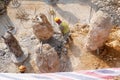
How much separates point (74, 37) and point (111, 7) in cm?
183

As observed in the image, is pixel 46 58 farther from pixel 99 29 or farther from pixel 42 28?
pixel 99 29

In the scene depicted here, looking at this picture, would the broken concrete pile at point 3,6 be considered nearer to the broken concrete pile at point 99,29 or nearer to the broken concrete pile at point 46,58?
the broken concrete pile at point 46,58

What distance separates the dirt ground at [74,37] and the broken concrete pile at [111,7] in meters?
0.43

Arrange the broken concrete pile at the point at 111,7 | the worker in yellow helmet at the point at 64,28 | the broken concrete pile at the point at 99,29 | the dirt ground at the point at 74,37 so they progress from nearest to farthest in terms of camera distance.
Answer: the broken concrete pile at the point at 99,29 < the dirt ground at the point at 74,37 < the worker in yellow helmet at the point at 64,28 < the broken concrete pile at the point at 111,7

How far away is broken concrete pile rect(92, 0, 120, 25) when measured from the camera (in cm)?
913

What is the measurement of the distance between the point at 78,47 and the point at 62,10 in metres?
1.87

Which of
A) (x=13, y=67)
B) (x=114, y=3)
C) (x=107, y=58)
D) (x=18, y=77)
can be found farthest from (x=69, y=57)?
(x=18, y=77)

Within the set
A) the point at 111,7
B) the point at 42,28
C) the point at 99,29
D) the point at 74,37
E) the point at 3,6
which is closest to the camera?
the point at 99,29

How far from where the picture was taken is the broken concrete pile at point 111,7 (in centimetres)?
913

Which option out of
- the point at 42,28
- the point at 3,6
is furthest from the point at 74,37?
the point at 3,6

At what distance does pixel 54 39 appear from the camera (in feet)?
28.8

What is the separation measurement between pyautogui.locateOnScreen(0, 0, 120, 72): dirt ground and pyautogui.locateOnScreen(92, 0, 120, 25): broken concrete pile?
0.43 meters

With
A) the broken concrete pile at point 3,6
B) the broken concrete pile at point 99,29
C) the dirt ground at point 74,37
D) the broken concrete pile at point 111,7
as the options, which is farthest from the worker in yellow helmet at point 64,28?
the broken concrete pile at point 3,6

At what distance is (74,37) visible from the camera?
8906 millimetres
